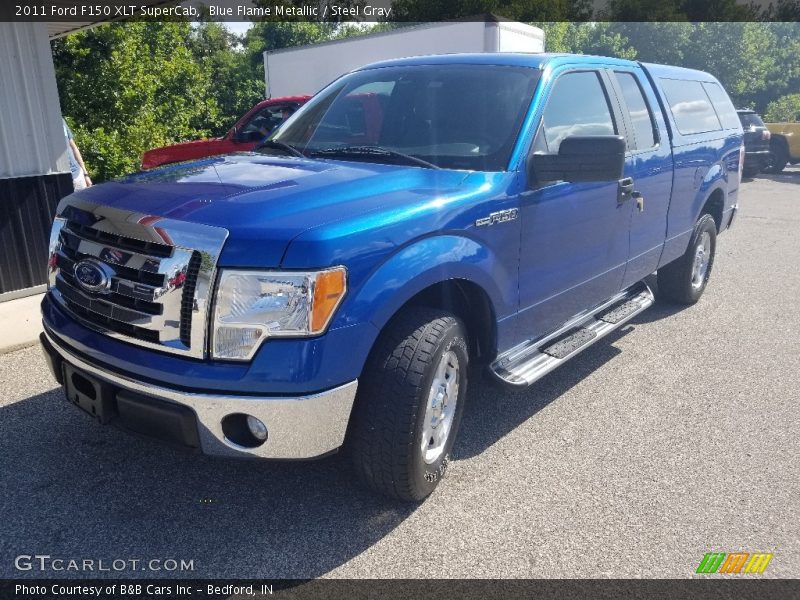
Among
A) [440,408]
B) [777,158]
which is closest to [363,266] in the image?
[440,408]

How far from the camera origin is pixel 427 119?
3.60 metres

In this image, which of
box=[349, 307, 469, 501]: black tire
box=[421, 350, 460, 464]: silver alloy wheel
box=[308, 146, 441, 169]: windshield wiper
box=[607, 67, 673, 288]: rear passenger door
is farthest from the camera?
box=[607, 67, 673, 288]: rear passenger door

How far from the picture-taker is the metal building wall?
5.79 metres

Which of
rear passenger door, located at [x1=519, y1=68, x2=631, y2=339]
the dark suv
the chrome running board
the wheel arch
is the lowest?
the dark suv

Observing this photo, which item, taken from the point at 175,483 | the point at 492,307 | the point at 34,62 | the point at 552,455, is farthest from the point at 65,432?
the point at 34,62

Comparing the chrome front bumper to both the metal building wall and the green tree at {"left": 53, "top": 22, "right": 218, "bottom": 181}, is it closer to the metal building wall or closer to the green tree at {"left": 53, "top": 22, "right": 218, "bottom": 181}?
the metal building wall

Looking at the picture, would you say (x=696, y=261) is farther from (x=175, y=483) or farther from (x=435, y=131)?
(x=175, y=483)

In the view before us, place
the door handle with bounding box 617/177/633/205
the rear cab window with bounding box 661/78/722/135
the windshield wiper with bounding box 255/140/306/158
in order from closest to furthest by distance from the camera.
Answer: the windshield wiper with bounding box 255/140/306/158 → the door handle with bounding box 617/177/633/205 → the rear cab window with bounding box 661/78/722/135

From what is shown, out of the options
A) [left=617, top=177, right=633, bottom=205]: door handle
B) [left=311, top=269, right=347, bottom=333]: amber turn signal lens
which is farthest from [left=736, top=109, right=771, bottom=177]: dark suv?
[left=311, top=269, right=347, bottom=333]: amber turn signal lens

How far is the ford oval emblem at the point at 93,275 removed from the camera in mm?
2615

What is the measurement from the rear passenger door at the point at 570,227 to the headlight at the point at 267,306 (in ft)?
4.43

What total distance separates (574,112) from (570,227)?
0.72 metres
